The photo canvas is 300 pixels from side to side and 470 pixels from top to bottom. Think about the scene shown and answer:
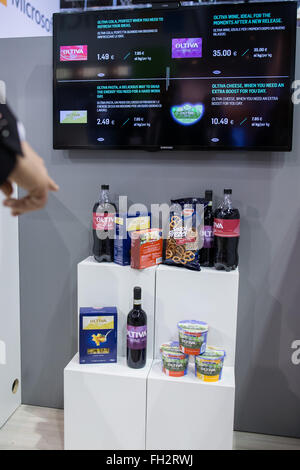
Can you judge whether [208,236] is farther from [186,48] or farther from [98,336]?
[186,48]

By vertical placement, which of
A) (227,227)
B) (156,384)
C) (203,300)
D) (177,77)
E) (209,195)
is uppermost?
(177,77)

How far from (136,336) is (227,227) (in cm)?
70

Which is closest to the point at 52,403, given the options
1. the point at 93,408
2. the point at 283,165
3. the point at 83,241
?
the point at 93,408

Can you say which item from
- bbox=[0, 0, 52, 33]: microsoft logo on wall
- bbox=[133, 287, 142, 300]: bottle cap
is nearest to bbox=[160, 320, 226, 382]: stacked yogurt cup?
bbox=[133, 287, 142, 300]: bottle cap

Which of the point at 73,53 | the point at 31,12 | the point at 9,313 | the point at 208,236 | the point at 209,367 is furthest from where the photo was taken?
the point at 31,12

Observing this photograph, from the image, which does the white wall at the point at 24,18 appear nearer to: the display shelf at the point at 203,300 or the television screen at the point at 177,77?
the television screen at the point at 177,77

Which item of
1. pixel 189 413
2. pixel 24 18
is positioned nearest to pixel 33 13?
pixel 24 18

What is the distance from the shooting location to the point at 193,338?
2.04 m

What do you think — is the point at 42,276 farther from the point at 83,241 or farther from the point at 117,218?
the point at 117,218

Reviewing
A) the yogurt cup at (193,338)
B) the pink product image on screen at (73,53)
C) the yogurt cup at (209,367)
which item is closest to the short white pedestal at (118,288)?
the yogurt cup at (193,338)

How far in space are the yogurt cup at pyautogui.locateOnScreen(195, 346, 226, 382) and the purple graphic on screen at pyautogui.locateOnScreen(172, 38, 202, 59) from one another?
59.9 inches

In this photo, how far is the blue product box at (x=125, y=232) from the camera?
85.3 inches

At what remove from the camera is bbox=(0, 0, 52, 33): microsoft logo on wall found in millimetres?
2622

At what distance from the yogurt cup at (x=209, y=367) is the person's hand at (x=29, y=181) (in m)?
1.25
